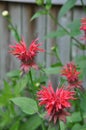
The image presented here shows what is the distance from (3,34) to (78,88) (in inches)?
82.4

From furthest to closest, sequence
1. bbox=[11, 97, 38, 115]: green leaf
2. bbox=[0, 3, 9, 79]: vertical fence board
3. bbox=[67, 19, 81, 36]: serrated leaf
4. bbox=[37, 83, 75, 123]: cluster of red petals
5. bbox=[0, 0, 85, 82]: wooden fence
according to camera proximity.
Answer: bbox=[0, 3, 9, 79]: vertical fence board → bbox=[0, 0, 85, 82]: wooden fence → bbox=[67, 19, 81, 36]: serrated leaf → bbox=[11, 97, 38, 115]: green leaf → bbox=[37, 83, 75, 123]: cluster of red petals

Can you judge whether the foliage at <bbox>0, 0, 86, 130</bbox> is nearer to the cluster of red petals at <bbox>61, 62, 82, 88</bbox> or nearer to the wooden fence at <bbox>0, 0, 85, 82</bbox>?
the cluster of red petals at <bbox>61, 62, 82, 88</bbox>

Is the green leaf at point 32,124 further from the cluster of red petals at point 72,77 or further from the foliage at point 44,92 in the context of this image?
the cluster of red petals at point 72,77

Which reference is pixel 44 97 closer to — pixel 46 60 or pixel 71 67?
pixel 71 67

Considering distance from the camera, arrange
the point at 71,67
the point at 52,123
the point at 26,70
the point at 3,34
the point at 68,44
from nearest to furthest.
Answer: the point at 52,123 → the point at 26,70 → the point at 71,67 → the point at 68,44 → the point at 3,34

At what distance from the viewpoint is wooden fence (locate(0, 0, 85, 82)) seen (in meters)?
3.72

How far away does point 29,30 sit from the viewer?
390 centimetres

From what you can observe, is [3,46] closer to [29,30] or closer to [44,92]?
[29,30]

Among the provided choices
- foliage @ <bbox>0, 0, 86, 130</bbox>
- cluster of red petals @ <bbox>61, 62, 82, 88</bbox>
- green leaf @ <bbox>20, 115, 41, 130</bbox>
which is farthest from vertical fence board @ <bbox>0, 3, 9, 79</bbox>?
cluster of red petals @ <bbox>61, 62, 82, 88</bbox>

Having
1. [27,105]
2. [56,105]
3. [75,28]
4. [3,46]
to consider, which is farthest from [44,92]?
[3,46]

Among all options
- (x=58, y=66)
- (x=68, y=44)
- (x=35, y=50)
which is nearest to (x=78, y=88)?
(x=35, y=50)

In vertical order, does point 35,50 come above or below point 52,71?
above

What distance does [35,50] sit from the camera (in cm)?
197

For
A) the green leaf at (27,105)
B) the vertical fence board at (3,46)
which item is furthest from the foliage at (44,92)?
the vertical fence board at (3,46)
